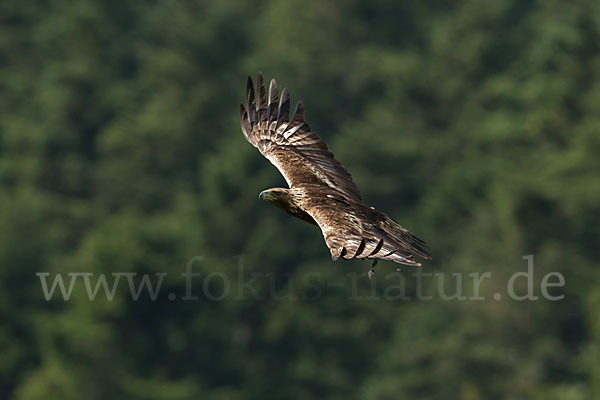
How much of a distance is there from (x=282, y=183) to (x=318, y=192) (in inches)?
1482

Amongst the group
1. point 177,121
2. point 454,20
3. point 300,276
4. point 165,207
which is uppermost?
point 454,20

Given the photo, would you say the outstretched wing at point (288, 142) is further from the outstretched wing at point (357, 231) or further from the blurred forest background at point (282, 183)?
the blurred forest background at point (282, 183)

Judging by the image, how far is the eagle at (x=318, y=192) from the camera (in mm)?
15695

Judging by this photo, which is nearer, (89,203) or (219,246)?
(219,246)

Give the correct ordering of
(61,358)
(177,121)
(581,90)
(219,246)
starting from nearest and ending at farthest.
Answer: (61,358) < (219,246) < (581,90) < (177,121)

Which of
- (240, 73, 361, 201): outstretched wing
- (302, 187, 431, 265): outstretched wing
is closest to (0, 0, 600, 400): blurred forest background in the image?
(240, 73, 361, 201): outstretched wing

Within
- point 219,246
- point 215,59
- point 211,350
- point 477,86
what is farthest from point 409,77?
point 211,350

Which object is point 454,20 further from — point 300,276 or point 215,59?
point 300,276

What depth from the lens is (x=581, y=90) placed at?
63094 mm

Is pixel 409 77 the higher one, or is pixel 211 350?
pixel 409 77

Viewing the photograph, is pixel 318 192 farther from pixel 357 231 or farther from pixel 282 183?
pixel 282 183

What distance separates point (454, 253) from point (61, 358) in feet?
53.3

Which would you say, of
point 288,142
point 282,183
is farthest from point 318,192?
point 282,183

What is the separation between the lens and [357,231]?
53.4 feet
